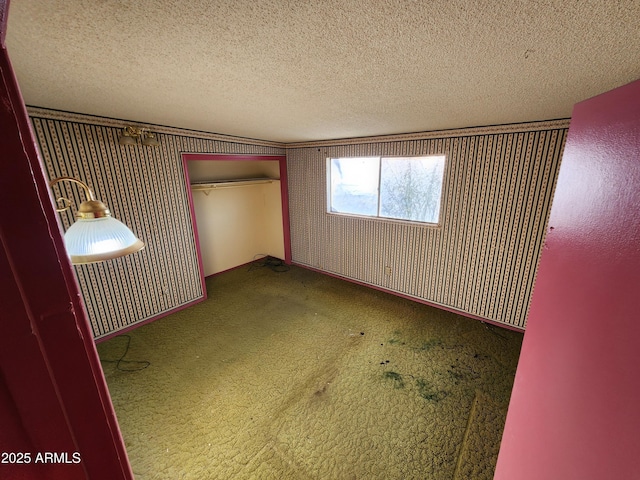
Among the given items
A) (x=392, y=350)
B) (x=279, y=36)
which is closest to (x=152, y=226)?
(x=279, y=36)

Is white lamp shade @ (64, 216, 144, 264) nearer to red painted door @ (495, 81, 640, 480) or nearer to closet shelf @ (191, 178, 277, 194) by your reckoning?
red painted door @ (495, 81, 640, 480)

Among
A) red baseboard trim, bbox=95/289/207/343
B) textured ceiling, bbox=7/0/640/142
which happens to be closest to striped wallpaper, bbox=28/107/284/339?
red baseboard trim, bbox=95/289/207/343

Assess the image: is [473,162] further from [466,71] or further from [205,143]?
[205,143]

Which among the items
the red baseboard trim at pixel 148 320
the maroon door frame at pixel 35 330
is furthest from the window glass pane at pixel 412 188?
the maroon door frame at pixel 35 330

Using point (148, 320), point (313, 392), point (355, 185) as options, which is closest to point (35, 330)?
point (313, 392)

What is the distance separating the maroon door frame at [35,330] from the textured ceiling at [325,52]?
702 mm

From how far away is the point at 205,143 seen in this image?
3.47 metres

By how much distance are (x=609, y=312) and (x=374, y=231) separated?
340 centimetres

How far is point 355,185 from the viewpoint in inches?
160

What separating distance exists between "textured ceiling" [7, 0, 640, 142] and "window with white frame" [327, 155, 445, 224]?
1.45m

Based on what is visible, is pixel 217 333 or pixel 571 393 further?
pixel 217 333

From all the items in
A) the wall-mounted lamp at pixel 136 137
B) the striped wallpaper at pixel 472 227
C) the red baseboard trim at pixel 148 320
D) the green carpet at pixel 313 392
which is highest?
the wall-mounted lamp at pixel 136 137

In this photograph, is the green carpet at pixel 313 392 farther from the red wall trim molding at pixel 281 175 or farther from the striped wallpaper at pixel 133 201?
the red wall trim molding at pixel 281 175

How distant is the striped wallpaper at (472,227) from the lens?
8.77ft
